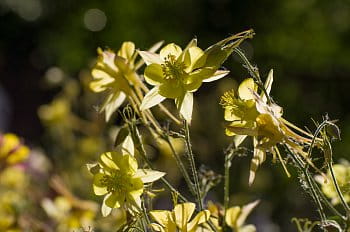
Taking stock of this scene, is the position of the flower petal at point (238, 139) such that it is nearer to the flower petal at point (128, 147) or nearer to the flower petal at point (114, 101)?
the flower petal at point (128, 147)

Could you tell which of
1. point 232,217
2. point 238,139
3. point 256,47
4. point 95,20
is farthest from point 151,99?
point 95,20

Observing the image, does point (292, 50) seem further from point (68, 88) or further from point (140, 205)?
Result: point (140, 205)

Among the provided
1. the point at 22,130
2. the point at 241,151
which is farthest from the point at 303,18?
the point at 241,151

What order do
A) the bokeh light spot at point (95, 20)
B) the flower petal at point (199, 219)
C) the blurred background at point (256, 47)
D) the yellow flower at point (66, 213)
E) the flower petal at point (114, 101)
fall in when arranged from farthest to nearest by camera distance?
the bokeh light spot at point (95, 20)
the blurred background at point (256, 47)
the yellow flower at point (66, 213)
the flower petal at point (114, 101)
the flower petal at point (199, 219)

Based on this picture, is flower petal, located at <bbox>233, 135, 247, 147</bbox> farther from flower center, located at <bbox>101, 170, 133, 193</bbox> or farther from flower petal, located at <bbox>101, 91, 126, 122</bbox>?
flower petal, located at <bbox>101, 91, 126, 122</bbox>

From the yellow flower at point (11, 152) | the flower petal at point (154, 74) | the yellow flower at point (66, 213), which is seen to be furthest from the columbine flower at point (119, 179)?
the yellow flower at point (11, 152)

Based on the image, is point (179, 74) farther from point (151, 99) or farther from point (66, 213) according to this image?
point (66, 213)
